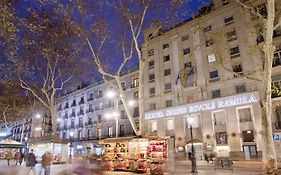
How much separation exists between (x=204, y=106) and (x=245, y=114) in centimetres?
470

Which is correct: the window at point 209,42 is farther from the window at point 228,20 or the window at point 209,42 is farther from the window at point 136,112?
the window at point 136,112

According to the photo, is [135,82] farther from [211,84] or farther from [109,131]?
[211,84]

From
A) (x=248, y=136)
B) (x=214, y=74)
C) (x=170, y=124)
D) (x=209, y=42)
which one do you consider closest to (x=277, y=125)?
(x=248, y=136)

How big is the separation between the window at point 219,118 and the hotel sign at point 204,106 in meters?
0.97

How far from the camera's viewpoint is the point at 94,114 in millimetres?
44094

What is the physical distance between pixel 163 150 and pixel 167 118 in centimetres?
1719

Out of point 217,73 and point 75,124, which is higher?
point 217,73

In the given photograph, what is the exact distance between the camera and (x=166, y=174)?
13.7 metres

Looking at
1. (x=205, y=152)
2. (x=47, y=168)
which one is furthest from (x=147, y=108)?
(x=47, y=168)

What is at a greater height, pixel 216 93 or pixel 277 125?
pixel 216 93

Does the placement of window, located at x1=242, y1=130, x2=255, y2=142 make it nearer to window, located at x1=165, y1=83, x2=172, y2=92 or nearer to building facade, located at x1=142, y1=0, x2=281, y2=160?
building facade, located at x1=142, y1=0, x2=281, y2=160

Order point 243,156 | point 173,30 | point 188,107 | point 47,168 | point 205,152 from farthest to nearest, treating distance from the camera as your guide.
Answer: point 173,30 → point 188,107 → point 205,152 → point 243,156 → point 47,168

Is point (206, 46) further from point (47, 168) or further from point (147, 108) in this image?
point (47, 168)

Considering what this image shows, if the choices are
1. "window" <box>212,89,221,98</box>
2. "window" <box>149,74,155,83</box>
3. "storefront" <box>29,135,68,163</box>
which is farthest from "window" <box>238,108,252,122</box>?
"storefront" <box>29,135,68,163</box>
